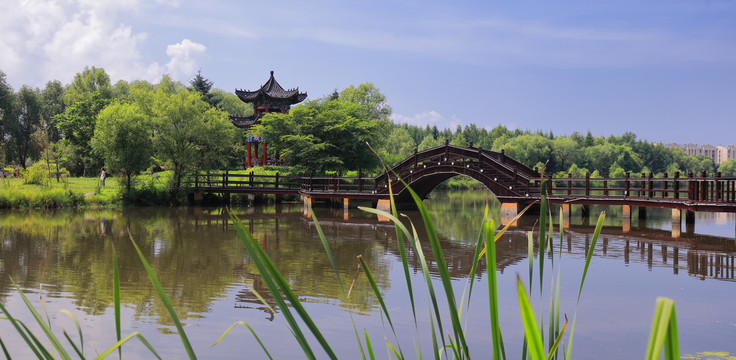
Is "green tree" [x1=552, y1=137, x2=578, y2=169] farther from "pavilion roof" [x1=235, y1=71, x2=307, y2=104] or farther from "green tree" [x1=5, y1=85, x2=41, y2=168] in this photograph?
"green tree" [x1=5, y1=85, x2=41, y2=168]

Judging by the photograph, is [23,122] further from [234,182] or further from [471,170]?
[471,170]

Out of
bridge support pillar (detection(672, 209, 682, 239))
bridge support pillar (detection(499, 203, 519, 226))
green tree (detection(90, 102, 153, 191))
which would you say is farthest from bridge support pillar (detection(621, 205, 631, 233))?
green tree (detection(90, 102, 153, 191))

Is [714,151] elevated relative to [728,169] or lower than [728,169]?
elevated

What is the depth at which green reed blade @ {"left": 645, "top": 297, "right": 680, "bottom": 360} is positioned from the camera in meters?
0.62

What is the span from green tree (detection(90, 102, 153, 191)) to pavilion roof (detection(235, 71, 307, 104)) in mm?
11768

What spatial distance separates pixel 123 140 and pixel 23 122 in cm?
1969

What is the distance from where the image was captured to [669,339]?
2.28ft

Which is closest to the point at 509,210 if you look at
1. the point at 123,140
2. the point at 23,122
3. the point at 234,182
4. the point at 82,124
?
the point at 234,182

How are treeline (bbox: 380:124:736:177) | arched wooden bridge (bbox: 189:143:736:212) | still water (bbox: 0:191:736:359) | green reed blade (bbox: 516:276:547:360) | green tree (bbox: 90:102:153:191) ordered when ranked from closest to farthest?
green reed blade (bbox: 516:276:547:360), still water (bbox: 0:191:736:359), arched wooden bridge (bbox: 189:143:736:212), green tree (bbox: 90:102:153:191), treeline (bbox: 380:124:736:177)

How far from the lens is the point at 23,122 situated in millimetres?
38906

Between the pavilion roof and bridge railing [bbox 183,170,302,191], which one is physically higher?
the pavilion roof

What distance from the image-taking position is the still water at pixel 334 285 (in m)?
5.79

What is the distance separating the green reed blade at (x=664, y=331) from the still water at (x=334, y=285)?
2.09 ft

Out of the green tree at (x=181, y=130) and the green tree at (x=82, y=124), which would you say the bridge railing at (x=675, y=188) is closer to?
the green tree at (x=181, y=130)
